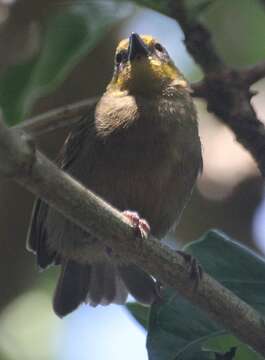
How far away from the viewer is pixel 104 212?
2.38 m

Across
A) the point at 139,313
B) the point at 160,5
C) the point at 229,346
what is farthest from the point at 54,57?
the point at 229,346

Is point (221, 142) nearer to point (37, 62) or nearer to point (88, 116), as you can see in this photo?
point (88, 116)

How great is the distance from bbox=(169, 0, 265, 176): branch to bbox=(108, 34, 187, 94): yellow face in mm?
957

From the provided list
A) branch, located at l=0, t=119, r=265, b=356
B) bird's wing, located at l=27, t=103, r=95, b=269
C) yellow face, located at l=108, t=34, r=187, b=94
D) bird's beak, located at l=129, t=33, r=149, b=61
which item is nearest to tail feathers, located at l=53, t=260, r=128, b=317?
bird's wing, located at l=27, t=103, r=95, b=269

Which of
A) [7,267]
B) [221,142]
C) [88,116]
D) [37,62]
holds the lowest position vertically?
[7,267]

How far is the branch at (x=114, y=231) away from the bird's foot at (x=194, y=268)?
0.04ft

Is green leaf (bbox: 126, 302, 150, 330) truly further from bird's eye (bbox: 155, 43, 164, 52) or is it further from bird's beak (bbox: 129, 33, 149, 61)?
bird's eye (bbox: 155, 43, 164, 52)

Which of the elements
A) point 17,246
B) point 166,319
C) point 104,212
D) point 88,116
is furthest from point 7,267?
point 104,212

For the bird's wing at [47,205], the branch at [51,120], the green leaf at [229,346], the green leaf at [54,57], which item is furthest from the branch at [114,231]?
the bird's wing at [47,205]

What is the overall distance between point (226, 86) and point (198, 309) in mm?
780

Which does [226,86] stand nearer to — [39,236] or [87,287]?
[39,236]

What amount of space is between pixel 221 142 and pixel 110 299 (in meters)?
1.14

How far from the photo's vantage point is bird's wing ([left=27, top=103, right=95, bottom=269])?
13.6ft

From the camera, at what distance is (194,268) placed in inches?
113
